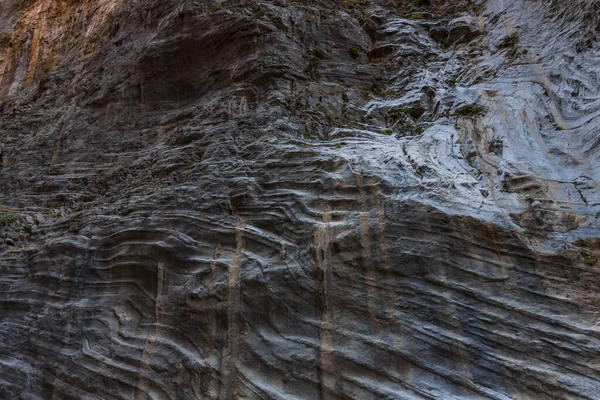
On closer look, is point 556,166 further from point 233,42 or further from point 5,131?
point 5,131

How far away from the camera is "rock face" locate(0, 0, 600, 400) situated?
5.55m

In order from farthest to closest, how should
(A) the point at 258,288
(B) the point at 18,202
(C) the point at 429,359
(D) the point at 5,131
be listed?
1. (D) the point at 5,131
2. (B) the point at 18,202
3. (A) the point at 258,288
4. (C) the point at 429,359

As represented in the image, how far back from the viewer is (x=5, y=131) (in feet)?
49.3

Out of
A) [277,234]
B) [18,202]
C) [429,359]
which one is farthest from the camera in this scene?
[18,202]

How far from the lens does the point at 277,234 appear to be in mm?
7074


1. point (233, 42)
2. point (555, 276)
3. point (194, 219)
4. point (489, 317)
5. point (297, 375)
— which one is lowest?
point (297, 375)

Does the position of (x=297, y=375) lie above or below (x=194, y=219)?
below

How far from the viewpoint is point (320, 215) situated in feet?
22.9

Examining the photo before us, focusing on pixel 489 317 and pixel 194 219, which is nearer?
pixel 489 317

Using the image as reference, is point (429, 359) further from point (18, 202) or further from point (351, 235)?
point (18, 202)

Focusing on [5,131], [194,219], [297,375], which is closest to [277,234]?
[194,219]

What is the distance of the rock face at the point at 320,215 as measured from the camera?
18.2ft

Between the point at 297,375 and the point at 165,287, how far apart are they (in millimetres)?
2802

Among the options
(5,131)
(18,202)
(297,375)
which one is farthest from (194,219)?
(5,131)
